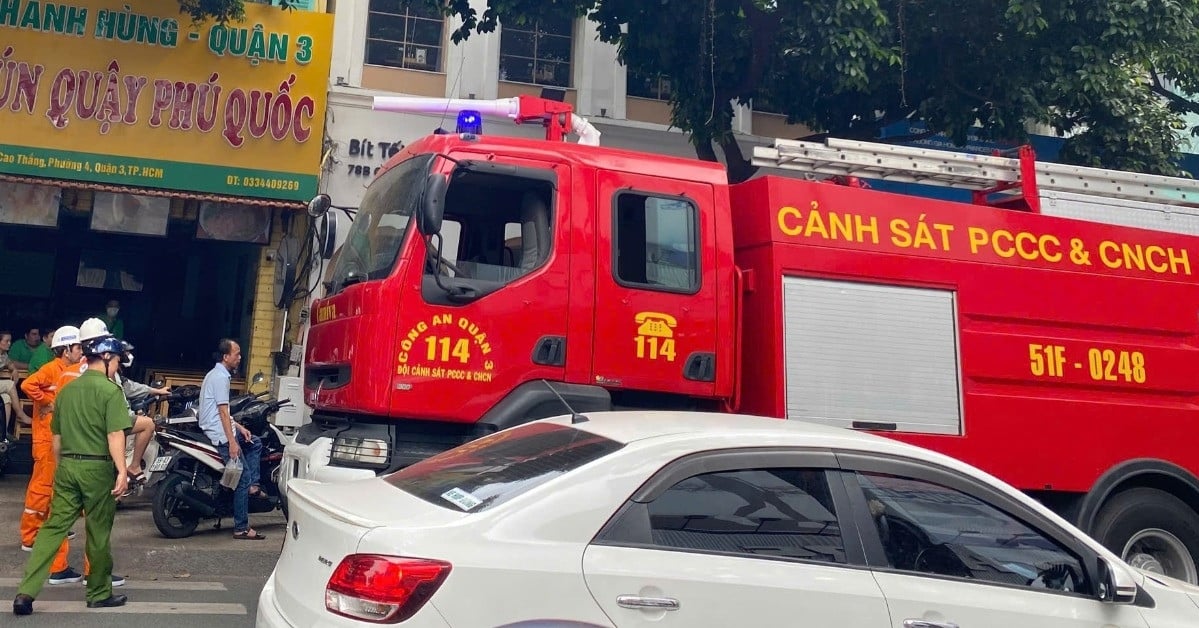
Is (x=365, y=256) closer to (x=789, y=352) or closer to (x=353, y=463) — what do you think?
(x=353, y=463)

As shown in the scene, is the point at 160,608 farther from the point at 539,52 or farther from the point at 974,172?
the point at 539,52

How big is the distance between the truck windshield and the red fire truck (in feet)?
0.08

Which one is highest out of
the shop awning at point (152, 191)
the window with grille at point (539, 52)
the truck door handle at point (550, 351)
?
the window with grille at point (539, 52)

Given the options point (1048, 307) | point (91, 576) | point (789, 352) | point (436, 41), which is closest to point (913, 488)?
point (789, 352)

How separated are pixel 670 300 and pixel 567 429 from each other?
2296mm

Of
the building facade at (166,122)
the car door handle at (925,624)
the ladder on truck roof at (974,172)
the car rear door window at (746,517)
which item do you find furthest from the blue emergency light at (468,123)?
the building facade at (166,122)

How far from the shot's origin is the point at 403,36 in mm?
13406

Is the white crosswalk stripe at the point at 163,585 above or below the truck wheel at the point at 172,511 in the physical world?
below

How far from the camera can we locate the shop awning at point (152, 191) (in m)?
11.3

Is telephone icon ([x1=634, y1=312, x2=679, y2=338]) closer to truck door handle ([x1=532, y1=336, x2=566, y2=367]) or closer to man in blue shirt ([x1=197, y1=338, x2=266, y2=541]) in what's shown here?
truck door handle ([x1=532, y1=336, x2=566, y2=367])

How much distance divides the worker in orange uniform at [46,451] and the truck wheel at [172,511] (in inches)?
39.2

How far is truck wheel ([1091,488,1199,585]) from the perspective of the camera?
632 centimetres

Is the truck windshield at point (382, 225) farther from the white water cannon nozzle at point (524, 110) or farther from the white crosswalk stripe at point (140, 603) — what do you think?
the white crosswalk stripe at point (140, 603)

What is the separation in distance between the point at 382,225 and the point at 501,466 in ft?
9.41
